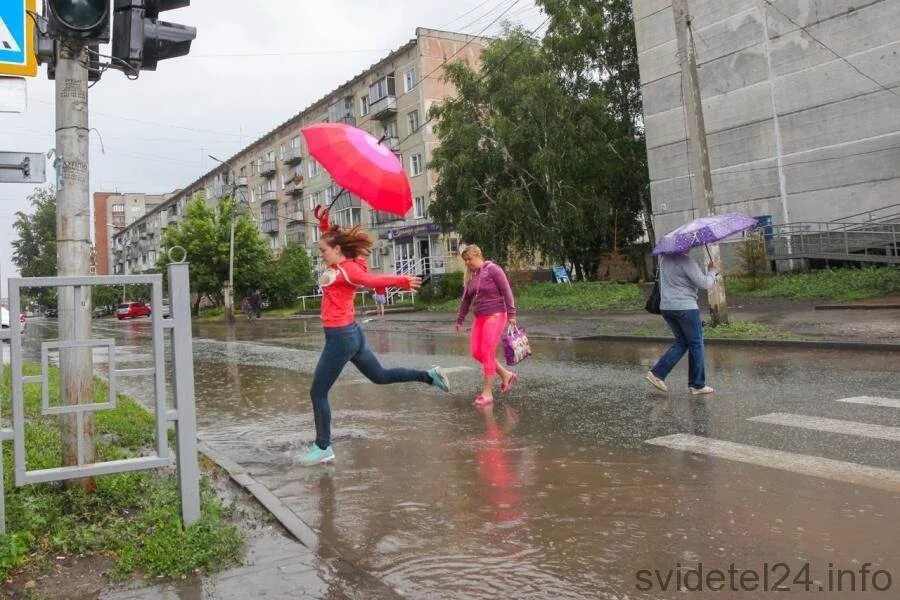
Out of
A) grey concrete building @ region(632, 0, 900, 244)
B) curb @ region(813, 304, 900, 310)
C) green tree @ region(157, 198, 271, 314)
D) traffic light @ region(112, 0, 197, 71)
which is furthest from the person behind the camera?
green tree @ region(157, 198, 271, 314)

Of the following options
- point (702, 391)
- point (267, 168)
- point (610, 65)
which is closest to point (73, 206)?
point (702, 391)

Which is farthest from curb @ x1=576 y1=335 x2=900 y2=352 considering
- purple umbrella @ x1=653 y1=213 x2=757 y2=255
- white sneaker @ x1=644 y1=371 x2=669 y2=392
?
white sneaker @ x1=644 y1=371 x2=669 y2=392

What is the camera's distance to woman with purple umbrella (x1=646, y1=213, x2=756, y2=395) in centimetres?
817

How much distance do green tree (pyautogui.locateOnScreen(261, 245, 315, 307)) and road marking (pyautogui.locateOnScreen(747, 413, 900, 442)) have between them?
143 feet

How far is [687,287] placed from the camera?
8.33 meters

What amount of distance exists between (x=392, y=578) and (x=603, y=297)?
72.2ft

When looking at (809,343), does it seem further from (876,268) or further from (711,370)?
(876,268)

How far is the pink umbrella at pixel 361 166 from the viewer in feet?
18.8

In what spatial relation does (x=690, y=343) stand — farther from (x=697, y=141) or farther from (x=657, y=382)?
(x=697, y=141)

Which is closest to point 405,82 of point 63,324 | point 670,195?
point 670,195

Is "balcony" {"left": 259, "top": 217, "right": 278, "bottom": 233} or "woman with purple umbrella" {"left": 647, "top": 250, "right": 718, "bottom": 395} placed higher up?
"balcony" {"left": 259, "top": 217, "right": 278, "bottom": 233}

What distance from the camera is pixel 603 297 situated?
24.9 metres

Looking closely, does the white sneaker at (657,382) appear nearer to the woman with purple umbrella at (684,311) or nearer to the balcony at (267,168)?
the woman with purple umbrella at (684,311)

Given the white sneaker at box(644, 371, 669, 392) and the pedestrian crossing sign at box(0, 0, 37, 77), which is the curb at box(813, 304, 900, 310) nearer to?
the white sneaker at box(644, 371, 669, 392)
